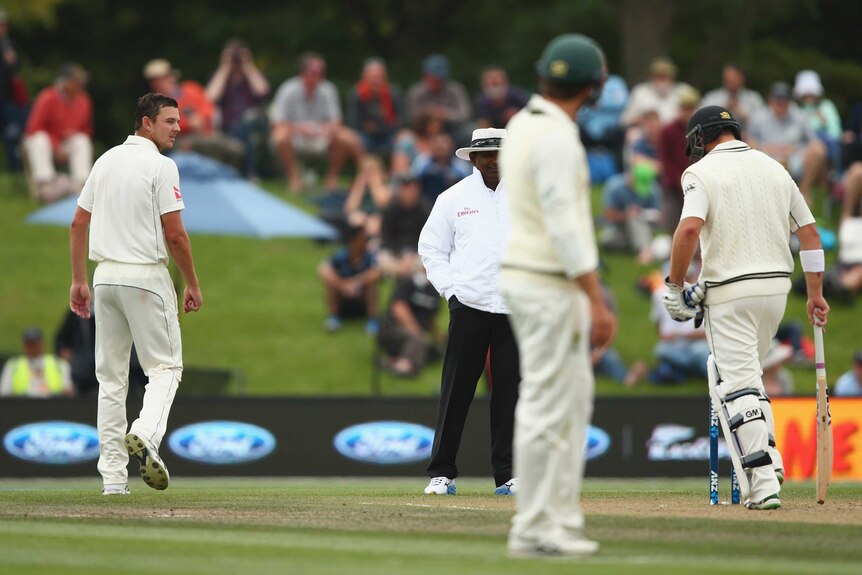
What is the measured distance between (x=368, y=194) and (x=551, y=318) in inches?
648

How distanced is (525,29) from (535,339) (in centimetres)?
2643

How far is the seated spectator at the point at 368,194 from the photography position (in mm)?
22219

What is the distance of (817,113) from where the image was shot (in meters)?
23.0

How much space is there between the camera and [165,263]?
31.6 ft

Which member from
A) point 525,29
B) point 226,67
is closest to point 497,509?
point 226,67

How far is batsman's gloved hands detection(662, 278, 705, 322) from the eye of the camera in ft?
29.3

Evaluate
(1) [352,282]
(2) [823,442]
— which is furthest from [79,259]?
(1) [352,282]

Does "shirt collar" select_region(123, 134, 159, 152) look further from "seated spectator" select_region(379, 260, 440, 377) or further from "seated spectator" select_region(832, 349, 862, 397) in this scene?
"seated spectator" select_region(379, 260, 440, 377)

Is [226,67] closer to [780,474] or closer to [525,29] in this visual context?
[525,29]

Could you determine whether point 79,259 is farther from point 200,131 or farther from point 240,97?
point 240,97

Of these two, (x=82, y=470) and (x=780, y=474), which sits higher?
(x=780, y=474)

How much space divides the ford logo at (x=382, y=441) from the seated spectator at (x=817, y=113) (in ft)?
31.4

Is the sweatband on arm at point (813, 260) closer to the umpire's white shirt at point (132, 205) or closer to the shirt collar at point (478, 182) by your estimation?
the shirt collar at point (478, 182)

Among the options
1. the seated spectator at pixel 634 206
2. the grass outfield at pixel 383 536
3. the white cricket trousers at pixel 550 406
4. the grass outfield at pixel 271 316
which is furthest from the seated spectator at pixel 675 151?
the white cricket trousers at pixel 550 406
